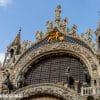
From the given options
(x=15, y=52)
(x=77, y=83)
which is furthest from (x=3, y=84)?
(x=77, y=83)

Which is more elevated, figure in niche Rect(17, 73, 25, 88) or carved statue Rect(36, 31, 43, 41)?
carved statue Rect(36, 31, 43, 41)

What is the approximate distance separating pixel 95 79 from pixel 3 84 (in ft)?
18.9

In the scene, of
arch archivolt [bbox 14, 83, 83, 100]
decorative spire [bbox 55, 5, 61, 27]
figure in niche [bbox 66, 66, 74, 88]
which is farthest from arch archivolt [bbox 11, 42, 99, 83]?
arch archivolt [bbox 14, 83, 83, 100]

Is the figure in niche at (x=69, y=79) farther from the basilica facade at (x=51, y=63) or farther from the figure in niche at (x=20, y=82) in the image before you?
the figure in niche at (x=20, y=82)

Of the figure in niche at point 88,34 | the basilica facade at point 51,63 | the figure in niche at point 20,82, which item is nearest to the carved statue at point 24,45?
the basilica facade at point 51,63

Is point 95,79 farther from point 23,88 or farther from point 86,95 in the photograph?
point 23,88

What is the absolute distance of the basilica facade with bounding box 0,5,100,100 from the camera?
67.2 feet

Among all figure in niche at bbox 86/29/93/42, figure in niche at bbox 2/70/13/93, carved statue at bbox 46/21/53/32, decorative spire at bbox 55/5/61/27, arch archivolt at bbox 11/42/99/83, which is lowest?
figure in niche at bbox 2/70/13/93

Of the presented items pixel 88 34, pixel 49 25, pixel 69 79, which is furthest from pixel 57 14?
pixel 69 79

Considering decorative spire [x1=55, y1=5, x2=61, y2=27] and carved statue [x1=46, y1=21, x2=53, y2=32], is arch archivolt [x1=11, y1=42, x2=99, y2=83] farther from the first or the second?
decorative spire [x1=55, y1=5, x2=61, y2=27]

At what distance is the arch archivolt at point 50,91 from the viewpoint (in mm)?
19108

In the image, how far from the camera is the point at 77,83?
20.0 meters

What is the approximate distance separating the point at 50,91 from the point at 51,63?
12.3 feet

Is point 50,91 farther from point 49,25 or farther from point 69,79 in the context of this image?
point 49,25
